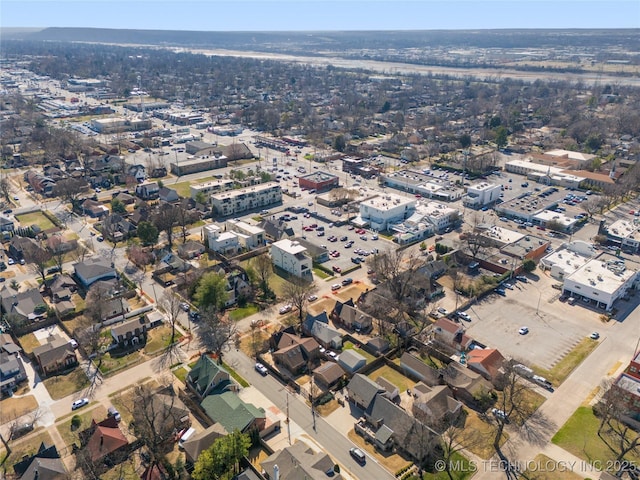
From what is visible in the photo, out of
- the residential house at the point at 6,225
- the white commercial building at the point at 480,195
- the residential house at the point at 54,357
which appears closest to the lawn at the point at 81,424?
the residential house at the point at 54,357

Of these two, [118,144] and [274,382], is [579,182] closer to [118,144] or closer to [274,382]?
[274,382]

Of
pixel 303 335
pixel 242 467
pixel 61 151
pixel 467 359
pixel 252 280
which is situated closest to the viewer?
pixel 242 467

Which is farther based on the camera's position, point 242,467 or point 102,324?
point 102,324

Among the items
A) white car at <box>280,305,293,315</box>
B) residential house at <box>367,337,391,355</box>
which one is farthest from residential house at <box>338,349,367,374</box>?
white car at <box>280,305,293,315</box>

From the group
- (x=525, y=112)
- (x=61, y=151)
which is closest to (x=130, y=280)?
(x=61, y=151)

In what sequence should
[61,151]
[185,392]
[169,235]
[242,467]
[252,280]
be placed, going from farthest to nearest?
1. [61,151]
2. [169,235]
3. [252,280]
4. [185,392]
5. [242,467]
